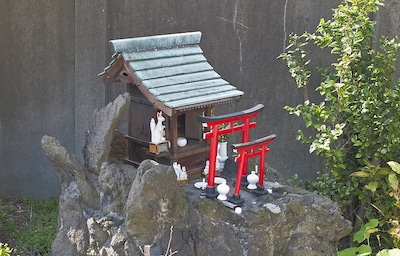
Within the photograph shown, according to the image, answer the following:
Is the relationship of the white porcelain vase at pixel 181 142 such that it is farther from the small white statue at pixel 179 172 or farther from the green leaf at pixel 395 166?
the green leaf at pixel 395 166

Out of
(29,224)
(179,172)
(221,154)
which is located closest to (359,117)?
(221,154)

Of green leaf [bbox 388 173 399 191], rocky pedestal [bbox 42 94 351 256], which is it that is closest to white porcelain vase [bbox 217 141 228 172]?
rocky pedestal [bbox 42 94 351 256]

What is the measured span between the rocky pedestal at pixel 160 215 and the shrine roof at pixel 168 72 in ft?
0.75

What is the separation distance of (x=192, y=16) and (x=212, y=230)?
325cm

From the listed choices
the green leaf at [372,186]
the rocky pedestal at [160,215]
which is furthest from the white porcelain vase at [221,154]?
the green leaf at [372,186]

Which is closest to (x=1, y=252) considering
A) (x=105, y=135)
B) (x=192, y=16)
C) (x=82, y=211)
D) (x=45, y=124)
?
(x=82, y=211)

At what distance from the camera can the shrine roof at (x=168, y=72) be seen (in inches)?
183

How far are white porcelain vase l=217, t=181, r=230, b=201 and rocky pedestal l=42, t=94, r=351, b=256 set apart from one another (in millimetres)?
82

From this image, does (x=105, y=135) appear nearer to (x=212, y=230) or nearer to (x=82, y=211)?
(x=82, y=211)

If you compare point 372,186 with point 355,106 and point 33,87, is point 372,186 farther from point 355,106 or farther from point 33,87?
point 33,87

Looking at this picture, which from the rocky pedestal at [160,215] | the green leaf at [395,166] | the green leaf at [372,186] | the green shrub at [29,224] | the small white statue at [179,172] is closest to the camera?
the rocky pedestal at [160,215]

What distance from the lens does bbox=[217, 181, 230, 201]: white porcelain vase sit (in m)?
4.57

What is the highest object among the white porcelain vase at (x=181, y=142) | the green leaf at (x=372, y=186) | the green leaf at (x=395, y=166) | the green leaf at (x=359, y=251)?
the white porcelain vase at (x=181, y=142)

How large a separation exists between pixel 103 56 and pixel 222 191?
306 cm
